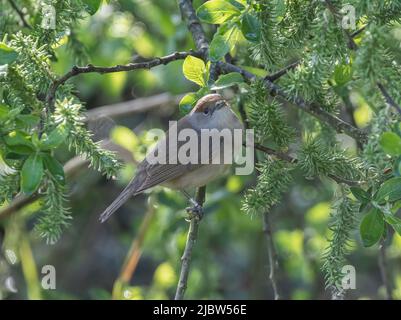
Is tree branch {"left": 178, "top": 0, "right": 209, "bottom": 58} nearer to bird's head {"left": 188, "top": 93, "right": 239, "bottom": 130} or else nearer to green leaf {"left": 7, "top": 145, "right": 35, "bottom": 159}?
bird's head {"left": 188, "top": 93, "right": 239, "bottom": 130}

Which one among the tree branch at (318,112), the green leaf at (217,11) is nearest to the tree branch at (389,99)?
the tree branch at (318,112)

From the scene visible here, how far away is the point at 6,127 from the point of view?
7.78 ft

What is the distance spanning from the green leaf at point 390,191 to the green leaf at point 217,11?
2.60 ft

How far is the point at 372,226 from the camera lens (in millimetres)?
2535

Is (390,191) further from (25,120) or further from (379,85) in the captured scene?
(25,120)

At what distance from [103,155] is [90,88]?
11.3ft

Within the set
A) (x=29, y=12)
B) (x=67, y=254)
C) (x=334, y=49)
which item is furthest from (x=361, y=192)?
(x=67, y=254)

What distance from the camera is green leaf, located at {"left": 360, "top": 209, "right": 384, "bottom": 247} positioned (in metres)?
2.53

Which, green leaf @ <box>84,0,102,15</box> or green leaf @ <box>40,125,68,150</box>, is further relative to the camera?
green leaf @ <box>84,0,102,15</box>

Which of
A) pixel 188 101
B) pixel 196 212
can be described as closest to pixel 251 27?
pixel 188 101

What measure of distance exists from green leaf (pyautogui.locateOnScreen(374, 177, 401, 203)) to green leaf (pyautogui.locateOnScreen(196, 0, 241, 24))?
792 millimetres

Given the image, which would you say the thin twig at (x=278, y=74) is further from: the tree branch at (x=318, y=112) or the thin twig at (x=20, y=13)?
the thin twig at (x=20, y=13)

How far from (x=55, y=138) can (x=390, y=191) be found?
112 cm

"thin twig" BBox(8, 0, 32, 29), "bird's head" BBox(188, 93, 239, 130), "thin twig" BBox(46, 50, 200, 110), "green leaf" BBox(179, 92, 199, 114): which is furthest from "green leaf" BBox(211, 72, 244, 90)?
"thin twig" BBox(8, 0, 32, 29)
